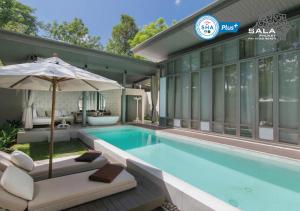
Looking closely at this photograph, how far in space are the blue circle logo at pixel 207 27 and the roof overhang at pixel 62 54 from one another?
4.28m

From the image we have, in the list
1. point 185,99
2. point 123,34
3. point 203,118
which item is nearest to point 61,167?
point 203,118

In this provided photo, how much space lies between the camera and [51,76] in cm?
284

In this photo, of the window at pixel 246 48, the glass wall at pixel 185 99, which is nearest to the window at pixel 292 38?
the window at pixel 246 48

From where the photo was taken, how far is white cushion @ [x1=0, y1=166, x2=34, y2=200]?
88.4 inches

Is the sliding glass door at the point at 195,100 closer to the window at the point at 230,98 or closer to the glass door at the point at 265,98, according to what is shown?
the window at the point at 230,98

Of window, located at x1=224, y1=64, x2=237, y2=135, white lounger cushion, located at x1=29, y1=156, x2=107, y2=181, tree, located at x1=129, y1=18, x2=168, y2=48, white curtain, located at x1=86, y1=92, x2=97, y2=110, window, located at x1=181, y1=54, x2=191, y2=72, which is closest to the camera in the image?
white lounger cushion, located at x1=29, y1=156, x2=107, y2=181

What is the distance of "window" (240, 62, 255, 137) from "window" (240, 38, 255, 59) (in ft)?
1.13

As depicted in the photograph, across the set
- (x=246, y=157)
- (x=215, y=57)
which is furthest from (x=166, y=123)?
(x=246, y=157)

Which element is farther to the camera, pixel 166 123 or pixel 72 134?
pixel 166 123

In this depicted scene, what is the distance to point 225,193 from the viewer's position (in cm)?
360

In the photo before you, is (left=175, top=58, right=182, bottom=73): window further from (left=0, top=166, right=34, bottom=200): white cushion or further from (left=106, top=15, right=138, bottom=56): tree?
(left=106, top=15, right=138, bottom=56): tree

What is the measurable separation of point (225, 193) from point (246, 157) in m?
2.46

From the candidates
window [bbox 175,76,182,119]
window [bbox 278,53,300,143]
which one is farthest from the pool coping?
window [bbox 175,76,182,119]

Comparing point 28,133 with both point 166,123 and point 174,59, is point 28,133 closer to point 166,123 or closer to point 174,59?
point 166,123
